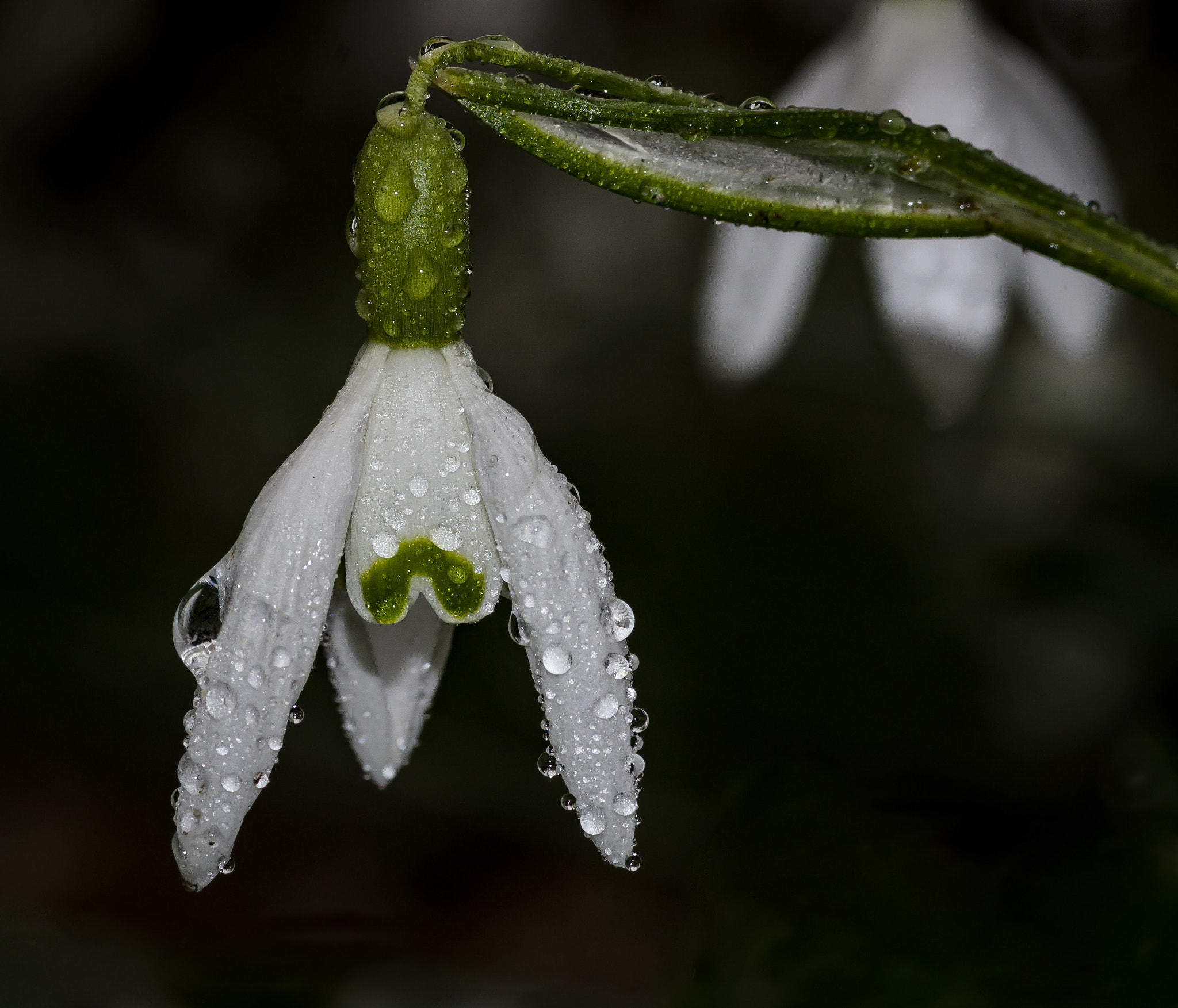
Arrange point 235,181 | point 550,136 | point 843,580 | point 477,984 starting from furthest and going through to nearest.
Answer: point 235,181, point 843,580, point 477,984, point 550,136

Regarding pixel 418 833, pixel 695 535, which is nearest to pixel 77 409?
pixel 418 833

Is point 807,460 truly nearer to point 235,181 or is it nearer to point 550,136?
point 235,181

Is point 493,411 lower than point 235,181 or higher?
lower

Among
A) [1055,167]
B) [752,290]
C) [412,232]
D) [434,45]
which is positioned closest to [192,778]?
[412,232]

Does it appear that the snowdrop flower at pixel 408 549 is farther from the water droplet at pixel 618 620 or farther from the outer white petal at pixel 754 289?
the outer white petal at pixel 754 289

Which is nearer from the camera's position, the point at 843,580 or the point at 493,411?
the point at 493,411

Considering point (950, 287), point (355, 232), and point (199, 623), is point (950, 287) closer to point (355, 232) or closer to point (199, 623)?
point (355, 232)

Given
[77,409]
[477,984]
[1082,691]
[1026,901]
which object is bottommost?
[477,984]
